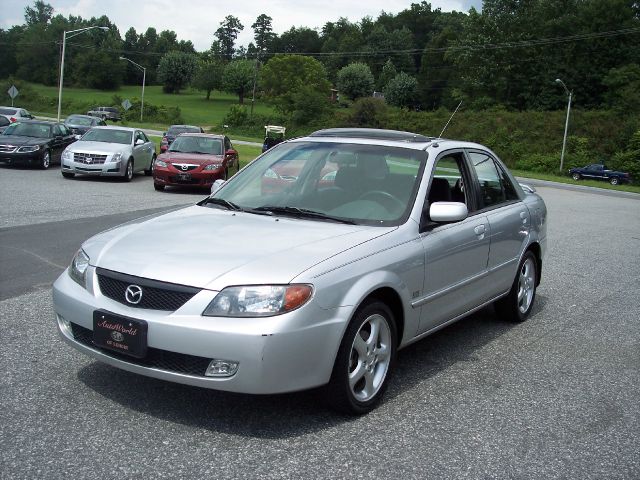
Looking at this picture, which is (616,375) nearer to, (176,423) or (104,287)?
(176,423)

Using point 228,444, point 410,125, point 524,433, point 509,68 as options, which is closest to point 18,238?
point 228,444

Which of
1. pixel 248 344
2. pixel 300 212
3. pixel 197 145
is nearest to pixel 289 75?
pixel 197 145

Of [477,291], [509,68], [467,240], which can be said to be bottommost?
[477,291]

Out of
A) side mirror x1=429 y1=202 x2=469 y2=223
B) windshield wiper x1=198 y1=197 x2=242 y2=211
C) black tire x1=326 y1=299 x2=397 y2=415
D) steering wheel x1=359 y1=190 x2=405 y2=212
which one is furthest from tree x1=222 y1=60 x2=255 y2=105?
black tire x1=326 y1=299 x2=397 y2=415

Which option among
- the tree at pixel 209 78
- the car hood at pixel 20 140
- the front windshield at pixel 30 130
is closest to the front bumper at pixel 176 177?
the car hood at pixel 20 140

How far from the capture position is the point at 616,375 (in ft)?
17.6

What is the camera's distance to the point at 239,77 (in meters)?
116

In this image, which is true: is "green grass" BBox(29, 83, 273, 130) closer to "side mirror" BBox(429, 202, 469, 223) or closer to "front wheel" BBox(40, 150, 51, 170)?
"front wheel" BBox(40, 150, 51, 170)

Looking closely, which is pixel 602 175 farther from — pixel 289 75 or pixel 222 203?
pixel 289 75

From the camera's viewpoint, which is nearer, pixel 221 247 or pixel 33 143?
pixel 221 247

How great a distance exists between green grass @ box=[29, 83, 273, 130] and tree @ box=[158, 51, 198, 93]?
6.14 ft

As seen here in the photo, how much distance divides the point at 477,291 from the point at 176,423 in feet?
9.00

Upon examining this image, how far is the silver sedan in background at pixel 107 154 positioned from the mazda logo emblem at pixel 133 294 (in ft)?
55.1

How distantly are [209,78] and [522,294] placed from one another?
119212 mm
